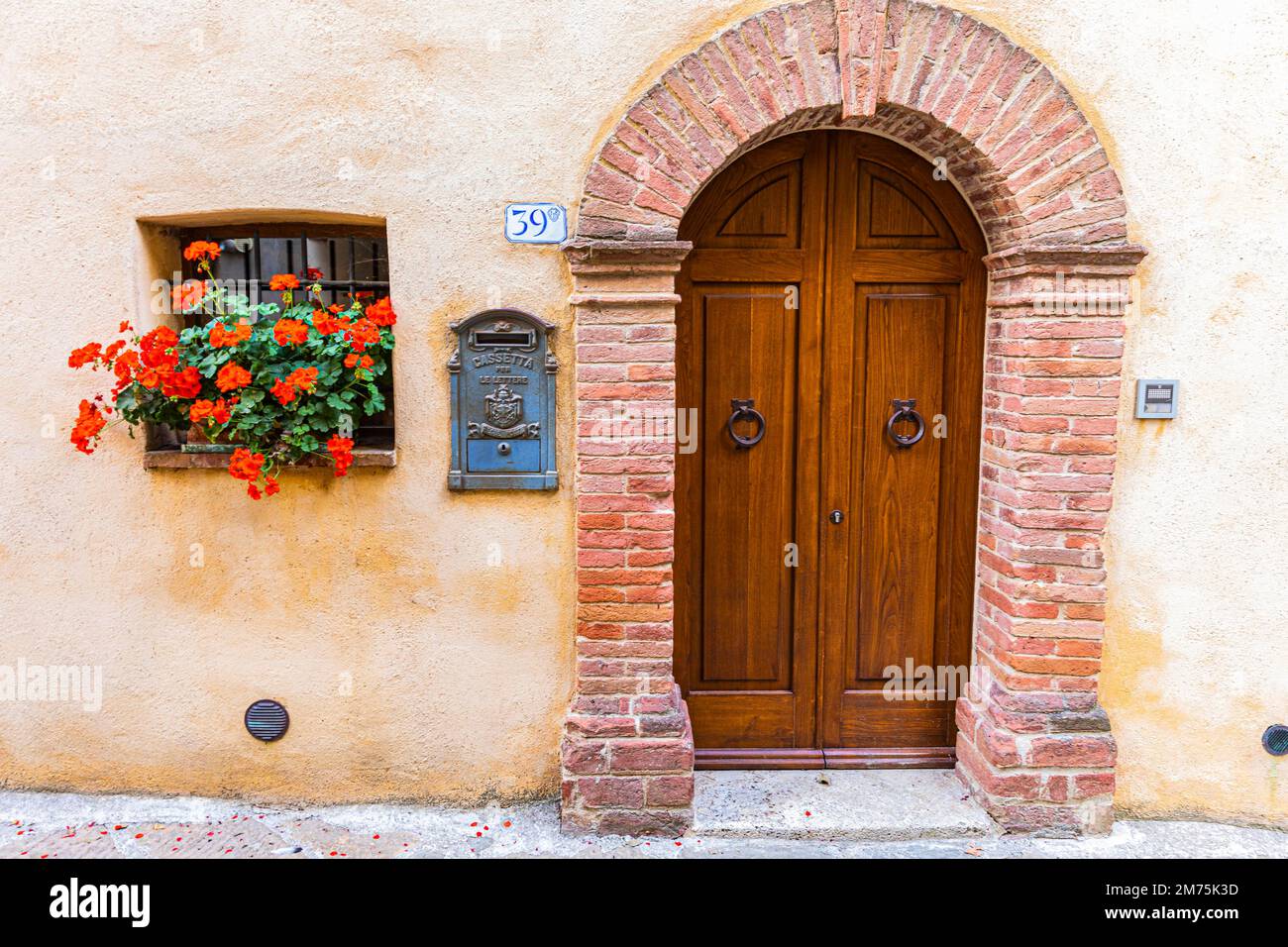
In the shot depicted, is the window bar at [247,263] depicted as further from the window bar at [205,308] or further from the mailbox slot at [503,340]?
the mailbox slot at [503,340]

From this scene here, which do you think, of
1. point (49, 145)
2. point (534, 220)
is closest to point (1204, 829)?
point (534, 220)

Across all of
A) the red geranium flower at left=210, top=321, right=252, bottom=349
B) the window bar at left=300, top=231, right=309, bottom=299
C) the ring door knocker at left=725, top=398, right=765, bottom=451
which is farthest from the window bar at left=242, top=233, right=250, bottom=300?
the ring door knocker at left=725, top=398, right=765, bottom=451

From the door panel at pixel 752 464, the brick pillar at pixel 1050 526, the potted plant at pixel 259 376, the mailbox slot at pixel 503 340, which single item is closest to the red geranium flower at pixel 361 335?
the potted plant at pixel 259 376

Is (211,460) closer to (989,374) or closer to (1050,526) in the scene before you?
(989,374)

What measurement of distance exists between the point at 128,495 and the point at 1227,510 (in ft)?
14.8

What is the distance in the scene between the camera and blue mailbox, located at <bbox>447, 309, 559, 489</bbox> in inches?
144

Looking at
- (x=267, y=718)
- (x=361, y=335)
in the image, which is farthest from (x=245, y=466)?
(x=267, y=718)

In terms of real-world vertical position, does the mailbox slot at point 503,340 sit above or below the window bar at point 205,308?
below

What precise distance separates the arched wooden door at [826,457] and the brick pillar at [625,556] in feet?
1.10

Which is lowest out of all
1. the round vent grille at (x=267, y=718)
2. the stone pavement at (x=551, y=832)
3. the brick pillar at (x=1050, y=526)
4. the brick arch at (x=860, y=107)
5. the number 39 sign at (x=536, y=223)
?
the stone pavement at (x=551, y=832)

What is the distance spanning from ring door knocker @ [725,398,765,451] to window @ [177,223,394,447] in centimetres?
145

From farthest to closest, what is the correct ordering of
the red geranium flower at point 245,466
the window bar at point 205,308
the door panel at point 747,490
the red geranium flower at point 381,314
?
the door panel at point 747,490
the window bar at point 205,308
the red geranium flower at point 381,314
the red geranium flower at point 245,466

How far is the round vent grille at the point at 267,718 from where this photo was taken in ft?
12.7

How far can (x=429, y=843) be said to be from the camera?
3.69 metres
